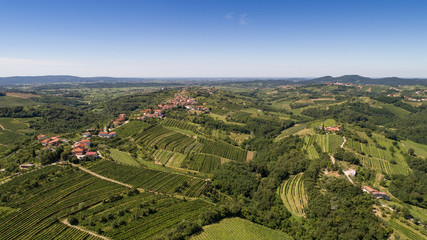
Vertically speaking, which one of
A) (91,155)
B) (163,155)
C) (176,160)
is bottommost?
(176,160)

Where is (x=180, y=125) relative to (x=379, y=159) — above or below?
above

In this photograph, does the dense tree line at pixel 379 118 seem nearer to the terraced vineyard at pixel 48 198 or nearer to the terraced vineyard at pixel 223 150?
the terraced vineyard at pixel 223 150

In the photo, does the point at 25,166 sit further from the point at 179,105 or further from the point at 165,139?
the point at 179,105

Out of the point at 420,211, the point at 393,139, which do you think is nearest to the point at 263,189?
the point at 420,211

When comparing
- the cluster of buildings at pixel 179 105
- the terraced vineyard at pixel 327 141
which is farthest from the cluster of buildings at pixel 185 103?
the terraced vineyard at pixel 327 141

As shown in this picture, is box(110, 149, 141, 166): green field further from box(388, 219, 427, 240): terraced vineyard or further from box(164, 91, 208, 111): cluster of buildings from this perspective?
box(164, 91, 208, 111): cluster of buildings

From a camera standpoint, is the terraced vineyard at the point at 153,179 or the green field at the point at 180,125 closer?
the terraced vineyard at the point at 153,179

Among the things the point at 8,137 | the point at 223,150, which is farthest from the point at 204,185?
the point at 8,137
